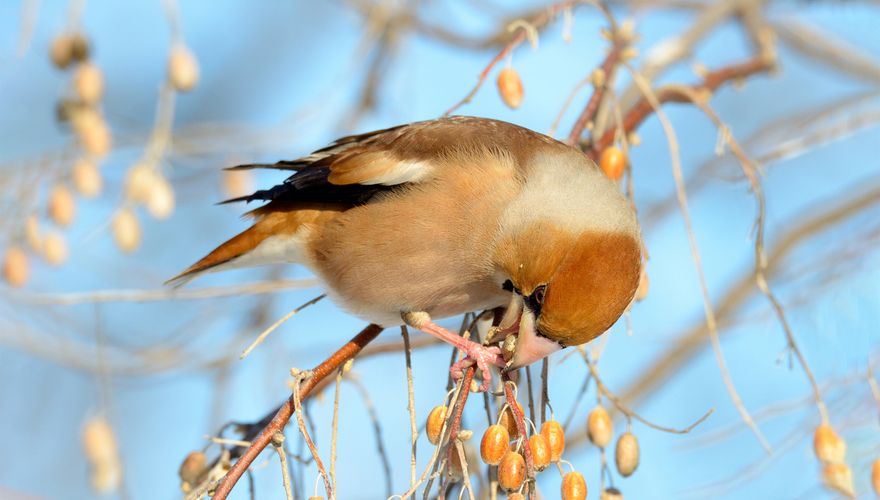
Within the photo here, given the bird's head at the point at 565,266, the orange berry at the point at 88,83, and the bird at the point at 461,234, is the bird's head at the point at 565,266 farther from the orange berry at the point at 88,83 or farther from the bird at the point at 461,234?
the orange berry at the point at 88,83

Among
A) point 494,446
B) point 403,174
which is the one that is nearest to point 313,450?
point 494,446

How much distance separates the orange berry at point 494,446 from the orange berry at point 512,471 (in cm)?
6

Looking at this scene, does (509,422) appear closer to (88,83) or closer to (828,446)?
(828,446)

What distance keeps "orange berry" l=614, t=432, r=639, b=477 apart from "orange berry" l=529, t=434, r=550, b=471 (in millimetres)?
437

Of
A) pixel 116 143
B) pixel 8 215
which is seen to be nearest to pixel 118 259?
pixel 116 143

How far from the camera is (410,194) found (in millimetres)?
2969

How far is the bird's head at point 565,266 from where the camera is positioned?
→ 7.78ft

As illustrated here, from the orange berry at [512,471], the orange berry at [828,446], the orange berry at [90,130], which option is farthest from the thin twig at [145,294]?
the orange berry at [828,446]

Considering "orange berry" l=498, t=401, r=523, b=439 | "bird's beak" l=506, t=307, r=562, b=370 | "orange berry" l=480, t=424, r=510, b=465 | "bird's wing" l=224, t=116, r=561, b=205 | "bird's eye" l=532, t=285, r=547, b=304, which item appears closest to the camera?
"orange berry" l=480, t=424, r=510, b=465

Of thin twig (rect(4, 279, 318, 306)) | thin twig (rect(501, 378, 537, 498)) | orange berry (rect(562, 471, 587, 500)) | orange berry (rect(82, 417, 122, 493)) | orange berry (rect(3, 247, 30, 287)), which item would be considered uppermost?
orange berry (rect(3, 247, 30, 287))

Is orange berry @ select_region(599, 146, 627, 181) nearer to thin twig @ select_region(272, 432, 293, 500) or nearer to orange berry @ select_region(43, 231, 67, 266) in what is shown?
thin twig @ select_region(272, 432, 293, 500)

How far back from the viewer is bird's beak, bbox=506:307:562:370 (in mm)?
2338

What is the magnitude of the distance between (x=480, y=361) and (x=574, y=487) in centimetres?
42

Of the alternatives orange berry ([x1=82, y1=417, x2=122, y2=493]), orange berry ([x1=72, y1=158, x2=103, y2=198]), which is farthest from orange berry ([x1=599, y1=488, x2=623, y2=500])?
→ orange berry ([x1=72, y1=158, x2=103, y2=198])
